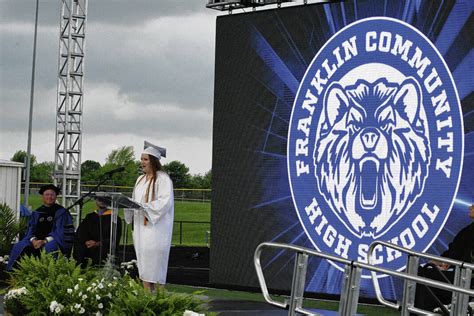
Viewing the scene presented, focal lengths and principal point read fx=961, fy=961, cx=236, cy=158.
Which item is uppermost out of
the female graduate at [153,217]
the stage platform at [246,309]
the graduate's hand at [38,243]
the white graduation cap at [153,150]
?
the white graduation cap at [153,150]

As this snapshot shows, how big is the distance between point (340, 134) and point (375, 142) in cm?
59

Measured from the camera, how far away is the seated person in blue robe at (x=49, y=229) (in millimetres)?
13078

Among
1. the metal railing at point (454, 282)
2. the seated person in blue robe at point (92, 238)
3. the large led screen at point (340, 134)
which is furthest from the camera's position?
the seated person in blue robe at point (92, 238)

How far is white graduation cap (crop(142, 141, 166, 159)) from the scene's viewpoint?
1029 centimetres

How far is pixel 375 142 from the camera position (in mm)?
12797

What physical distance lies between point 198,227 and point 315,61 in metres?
34.9

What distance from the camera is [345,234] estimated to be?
42.5ft

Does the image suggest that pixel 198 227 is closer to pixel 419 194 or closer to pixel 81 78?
pixel 81 78

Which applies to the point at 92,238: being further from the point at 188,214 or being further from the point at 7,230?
the point at 188,214

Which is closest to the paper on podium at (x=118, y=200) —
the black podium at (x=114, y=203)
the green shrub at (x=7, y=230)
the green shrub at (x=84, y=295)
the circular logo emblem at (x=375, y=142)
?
the black podium at (x=114, y=203)

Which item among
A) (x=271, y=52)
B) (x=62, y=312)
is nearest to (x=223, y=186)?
(x=271, y=52)

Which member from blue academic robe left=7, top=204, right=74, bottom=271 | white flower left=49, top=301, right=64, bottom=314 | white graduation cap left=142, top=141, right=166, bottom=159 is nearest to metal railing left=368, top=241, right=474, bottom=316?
white flower left=49, top=301, right=64, bottom=314

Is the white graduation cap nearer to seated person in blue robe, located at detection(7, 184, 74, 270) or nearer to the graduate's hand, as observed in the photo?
seated person in blue robe, located at detection(7, 184, 74, 270)

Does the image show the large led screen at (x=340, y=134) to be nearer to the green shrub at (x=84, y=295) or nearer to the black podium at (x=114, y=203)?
the black podium at (x=114, y=203)
